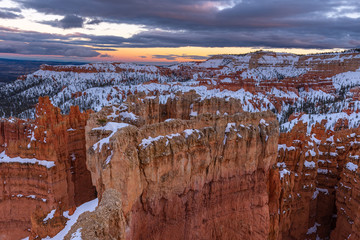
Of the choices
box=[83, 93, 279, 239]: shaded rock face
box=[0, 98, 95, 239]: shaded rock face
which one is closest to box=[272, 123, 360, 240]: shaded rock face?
box=[83, 93, 279, 239]: shaded rock face

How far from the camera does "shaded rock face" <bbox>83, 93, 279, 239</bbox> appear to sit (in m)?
8.55

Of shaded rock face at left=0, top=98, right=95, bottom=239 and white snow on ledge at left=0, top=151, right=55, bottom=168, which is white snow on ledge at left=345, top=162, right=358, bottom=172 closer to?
shaded rock face at left=0, top=98, right=95, bottom=239

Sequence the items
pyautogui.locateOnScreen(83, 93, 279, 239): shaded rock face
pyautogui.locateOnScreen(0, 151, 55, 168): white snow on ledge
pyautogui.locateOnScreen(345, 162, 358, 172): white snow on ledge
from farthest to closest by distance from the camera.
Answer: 1. pyautogui.locateOnScreen(0, 151, 55, 168): white snow on ledge
2. pyautogui.locateOnScreen(345, 162, 358, 172): white snow on ledge
3. pyautogui.locateOnScreen(83, 93, 279, 239): shaded rock face

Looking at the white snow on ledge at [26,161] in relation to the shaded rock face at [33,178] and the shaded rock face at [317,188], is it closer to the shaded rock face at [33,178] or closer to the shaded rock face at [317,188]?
the shaded rock face at [33,178]

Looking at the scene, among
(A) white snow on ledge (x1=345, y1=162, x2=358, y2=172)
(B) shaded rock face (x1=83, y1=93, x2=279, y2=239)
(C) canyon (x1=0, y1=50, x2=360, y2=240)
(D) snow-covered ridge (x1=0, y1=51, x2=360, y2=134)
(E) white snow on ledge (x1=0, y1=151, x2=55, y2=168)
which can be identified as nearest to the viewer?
(B) shaded rock face (x1=83, y1=93, x2=279, y2=239)

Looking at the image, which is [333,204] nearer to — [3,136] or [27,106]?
[3,136]

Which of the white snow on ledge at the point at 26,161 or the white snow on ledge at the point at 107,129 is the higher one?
the white snow on ledge at the point at 107,129

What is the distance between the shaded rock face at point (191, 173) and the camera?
8555 mm

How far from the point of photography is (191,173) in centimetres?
1114

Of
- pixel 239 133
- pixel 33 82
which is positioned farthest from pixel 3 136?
pixel 33 82

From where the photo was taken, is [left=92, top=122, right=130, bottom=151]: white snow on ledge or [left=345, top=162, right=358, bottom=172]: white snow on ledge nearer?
[left=92, top=122, right=130, bottom=151]: white snow on ledge

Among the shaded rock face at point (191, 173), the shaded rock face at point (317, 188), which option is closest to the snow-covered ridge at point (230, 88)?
the shaded rock face at point (191, 173)

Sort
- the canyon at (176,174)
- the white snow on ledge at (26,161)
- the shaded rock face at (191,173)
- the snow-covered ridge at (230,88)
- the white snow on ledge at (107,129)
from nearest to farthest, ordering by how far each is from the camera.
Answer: the white snow on ledge at (107,129) < the shaded rock face at (191,173) < the canyon at (176,174) < the white snow on ledge at (26,161) < the snow-covered ridge at (230,88)

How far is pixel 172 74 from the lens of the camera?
18150cm
